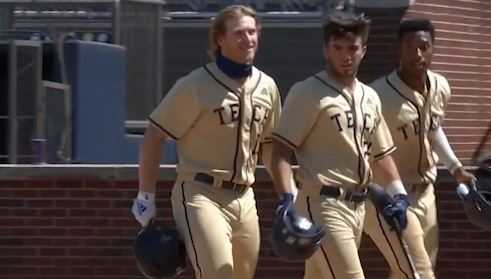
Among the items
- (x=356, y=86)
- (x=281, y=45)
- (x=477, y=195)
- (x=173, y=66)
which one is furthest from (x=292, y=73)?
(x=356, y=86)

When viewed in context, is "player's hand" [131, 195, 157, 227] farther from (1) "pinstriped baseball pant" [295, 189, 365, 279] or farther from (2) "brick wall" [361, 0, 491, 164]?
(2) "brick wall" [361, 0, 491, 164]

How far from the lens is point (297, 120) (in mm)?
7113

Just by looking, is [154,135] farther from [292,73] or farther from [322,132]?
[292,73]

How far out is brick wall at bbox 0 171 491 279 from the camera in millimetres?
9453

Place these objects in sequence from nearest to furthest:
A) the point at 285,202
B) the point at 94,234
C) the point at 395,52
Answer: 1. the point at 285,202
2. the point at 94,234
3. the point at 395,52

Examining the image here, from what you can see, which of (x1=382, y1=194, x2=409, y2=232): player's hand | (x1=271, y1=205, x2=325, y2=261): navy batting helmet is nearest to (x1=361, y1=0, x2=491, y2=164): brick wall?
(x1=382, y1=194, x2=409, y2=232): player's hand

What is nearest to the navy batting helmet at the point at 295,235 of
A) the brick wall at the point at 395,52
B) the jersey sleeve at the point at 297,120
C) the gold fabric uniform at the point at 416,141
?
the jersey sleeve at the point at 297,120

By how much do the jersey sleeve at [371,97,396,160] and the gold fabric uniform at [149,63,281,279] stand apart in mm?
693

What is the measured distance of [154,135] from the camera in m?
6.86

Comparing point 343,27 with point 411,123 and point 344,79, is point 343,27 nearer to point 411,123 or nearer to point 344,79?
point 344,79

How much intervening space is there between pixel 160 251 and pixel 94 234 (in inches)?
108

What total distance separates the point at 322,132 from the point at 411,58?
97 cm

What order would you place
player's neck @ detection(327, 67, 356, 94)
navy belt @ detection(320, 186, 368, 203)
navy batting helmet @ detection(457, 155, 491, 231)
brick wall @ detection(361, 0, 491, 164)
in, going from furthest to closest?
brick wall @ detection(361, 0, 491, 164) → navy batting helmet @ detection(457, 155, 491, 231) → player's neck @ detection(327, 67, 356, 94) → navy belt @ detection(320, 186, 368, 203)

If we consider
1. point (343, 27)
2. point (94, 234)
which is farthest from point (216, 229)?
point (94, 234)
